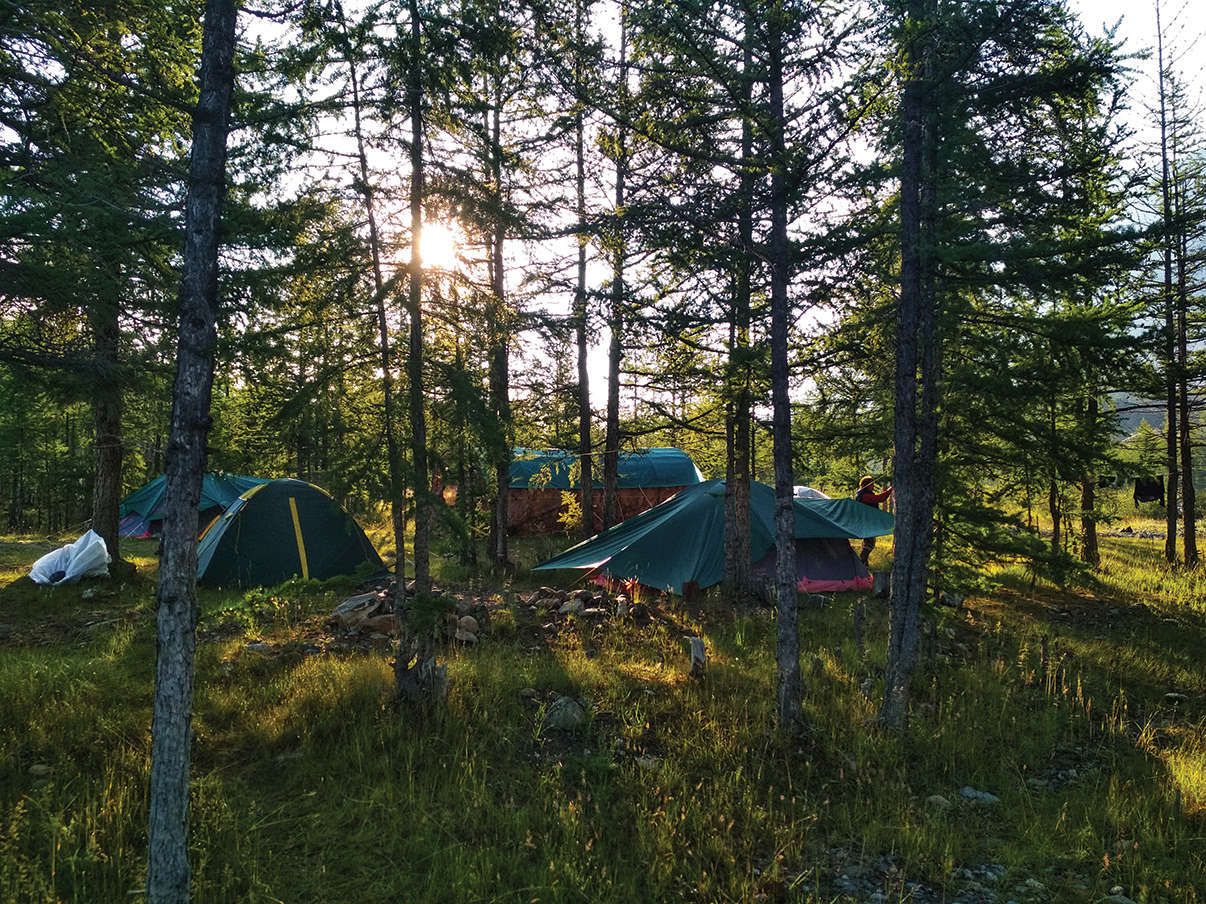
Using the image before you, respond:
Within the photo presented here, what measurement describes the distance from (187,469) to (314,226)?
3.48 meters

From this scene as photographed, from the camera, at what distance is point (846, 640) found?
9.33m

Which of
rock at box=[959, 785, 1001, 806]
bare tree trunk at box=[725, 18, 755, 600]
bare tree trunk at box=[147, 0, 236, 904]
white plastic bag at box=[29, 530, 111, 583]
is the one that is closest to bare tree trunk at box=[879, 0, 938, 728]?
rock at box=[959, 785, 1001, 806]

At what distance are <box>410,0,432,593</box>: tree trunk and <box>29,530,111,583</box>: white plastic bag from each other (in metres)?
9.58

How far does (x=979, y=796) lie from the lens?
5273mm

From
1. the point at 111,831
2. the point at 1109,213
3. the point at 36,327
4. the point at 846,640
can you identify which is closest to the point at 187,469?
the point at 111,831

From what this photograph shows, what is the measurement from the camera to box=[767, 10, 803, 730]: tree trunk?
20.1 ft

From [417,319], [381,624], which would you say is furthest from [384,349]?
[381,624]

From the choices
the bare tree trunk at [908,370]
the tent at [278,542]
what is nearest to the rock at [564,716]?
the bare tree trunk at [908,370]

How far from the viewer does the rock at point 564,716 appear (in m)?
6.12

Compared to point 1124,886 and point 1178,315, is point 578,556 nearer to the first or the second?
point 1124,886

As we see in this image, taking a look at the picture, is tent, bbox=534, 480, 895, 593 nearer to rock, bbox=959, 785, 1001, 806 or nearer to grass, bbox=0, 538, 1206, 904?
grass, bbox=0, 538, 1206, 904

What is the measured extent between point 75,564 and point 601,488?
13.5 m

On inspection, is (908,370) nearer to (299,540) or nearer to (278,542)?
(299,540)

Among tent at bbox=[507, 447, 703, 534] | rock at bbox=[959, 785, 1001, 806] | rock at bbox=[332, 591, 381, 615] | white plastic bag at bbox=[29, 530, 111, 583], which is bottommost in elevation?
rock at bbox=[959, 785, 1001, 806]
